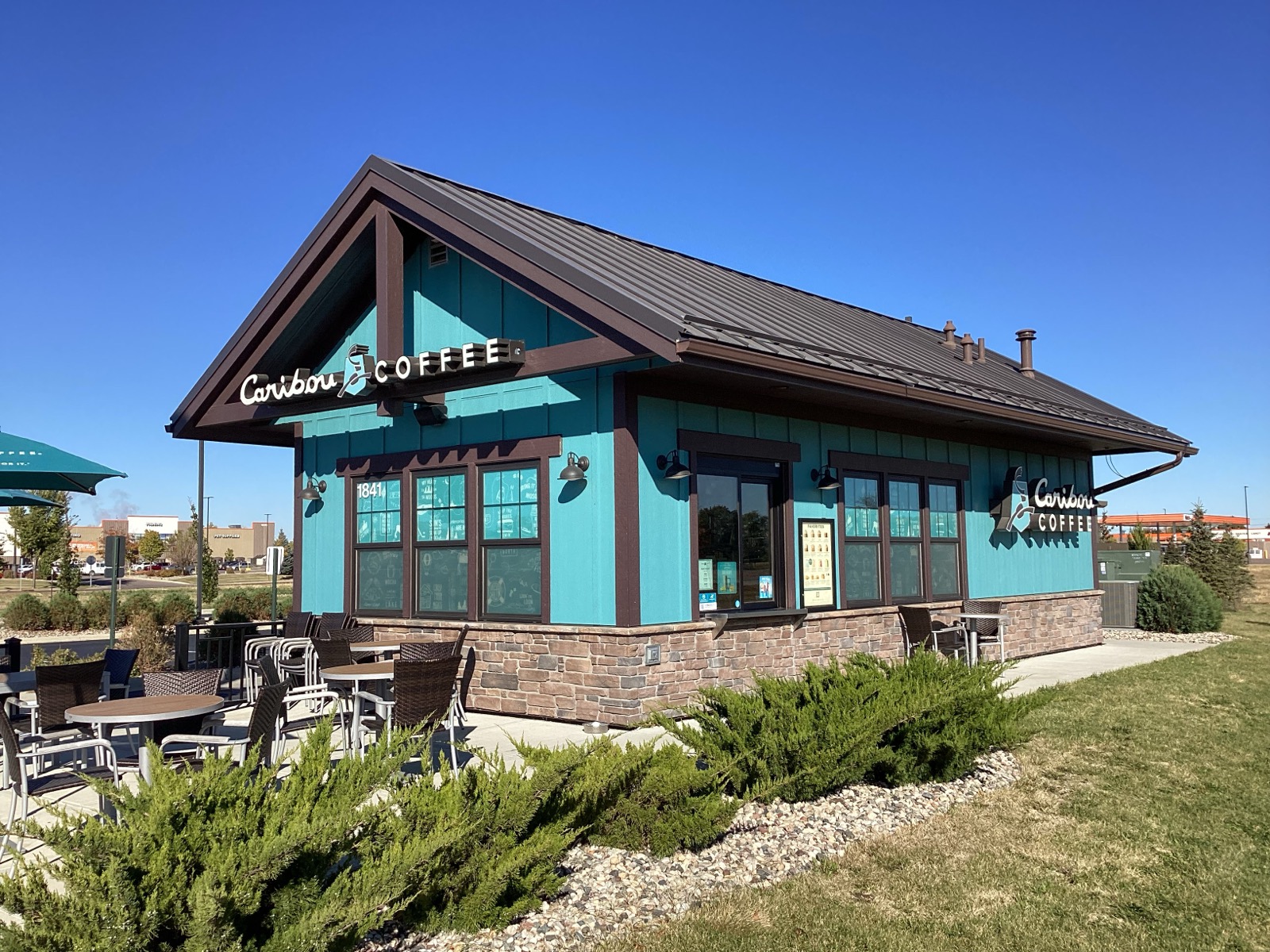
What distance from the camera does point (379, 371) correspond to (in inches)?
412

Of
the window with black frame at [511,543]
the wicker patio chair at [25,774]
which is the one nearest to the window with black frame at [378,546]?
the window with black frame at [511,543]

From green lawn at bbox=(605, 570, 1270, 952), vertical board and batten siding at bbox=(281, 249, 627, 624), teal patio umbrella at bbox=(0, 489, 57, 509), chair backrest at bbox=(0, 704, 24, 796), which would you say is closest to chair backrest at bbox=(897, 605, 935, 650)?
green lawn at bbox=(605, 570, 1270, 952)

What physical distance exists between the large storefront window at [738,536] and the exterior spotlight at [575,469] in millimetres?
1344

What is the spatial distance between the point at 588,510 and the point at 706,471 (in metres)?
1.57

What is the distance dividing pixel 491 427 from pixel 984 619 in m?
7.40

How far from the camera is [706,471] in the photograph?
1092 centimetres

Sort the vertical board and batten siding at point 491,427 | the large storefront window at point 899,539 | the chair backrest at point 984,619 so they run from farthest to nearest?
the chair backrest at point 984,619
the large storefront window at point 899,539
the vertical board and batten siding at point 491,427

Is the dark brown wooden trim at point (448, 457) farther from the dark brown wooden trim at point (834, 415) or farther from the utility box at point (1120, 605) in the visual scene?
the utility box at point (1120, 605)

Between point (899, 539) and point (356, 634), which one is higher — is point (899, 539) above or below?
above

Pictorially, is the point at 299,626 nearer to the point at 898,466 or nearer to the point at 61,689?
the point at 61,689

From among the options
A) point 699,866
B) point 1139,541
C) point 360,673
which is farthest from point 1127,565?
point 699,866

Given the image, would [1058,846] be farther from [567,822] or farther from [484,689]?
[484,689]

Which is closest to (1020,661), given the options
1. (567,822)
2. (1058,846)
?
(1058,846)

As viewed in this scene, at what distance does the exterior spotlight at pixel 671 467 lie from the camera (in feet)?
33.3
